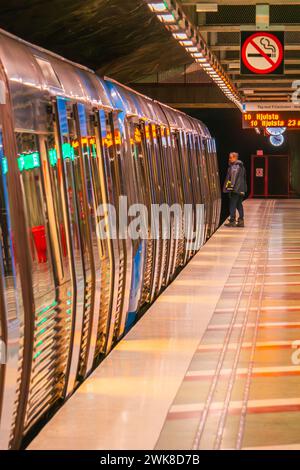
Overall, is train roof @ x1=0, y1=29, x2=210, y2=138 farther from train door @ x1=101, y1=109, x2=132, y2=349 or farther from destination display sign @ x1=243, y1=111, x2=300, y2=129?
destination display sign @ x1=243, y1=111, x2=300, y2=129

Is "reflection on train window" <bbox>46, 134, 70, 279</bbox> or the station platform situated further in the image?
"reflection on train window" <bbox>46, 134, 70, 279</bbox>

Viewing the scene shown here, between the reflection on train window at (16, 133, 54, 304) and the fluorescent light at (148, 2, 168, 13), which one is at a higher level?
the fluorescent light at (148, 2, 168, 13)

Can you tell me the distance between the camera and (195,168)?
2156 cm

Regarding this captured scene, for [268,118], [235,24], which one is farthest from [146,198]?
[268,118]

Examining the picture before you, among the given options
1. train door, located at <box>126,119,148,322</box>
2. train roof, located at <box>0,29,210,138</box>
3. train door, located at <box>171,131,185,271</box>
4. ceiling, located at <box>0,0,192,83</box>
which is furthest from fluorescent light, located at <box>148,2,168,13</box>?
train door, located at <box>171,131,185,271</box>

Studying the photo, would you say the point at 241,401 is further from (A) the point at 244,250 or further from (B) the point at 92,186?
(A) the point at 244,250

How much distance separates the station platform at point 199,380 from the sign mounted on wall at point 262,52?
10.1 feet

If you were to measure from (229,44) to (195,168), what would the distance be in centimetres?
406

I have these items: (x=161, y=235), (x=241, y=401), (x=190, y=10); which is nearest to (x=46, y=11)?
(x=190, y=10)

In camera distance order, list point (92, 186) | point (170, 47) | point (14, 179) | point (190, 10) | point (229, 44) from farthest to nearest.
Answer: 1. point (170, 47)
2. point (229, 44)
3. point (190, 10)
4. point (92, 186)
5. point (14, 179)

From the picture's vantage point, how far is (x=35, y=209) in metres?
6.50

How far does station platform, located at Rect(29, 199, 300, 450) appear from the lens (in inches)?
227

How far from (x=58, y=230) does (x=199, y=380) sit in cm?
141

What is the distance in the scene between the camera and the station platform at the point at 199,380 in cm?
576
